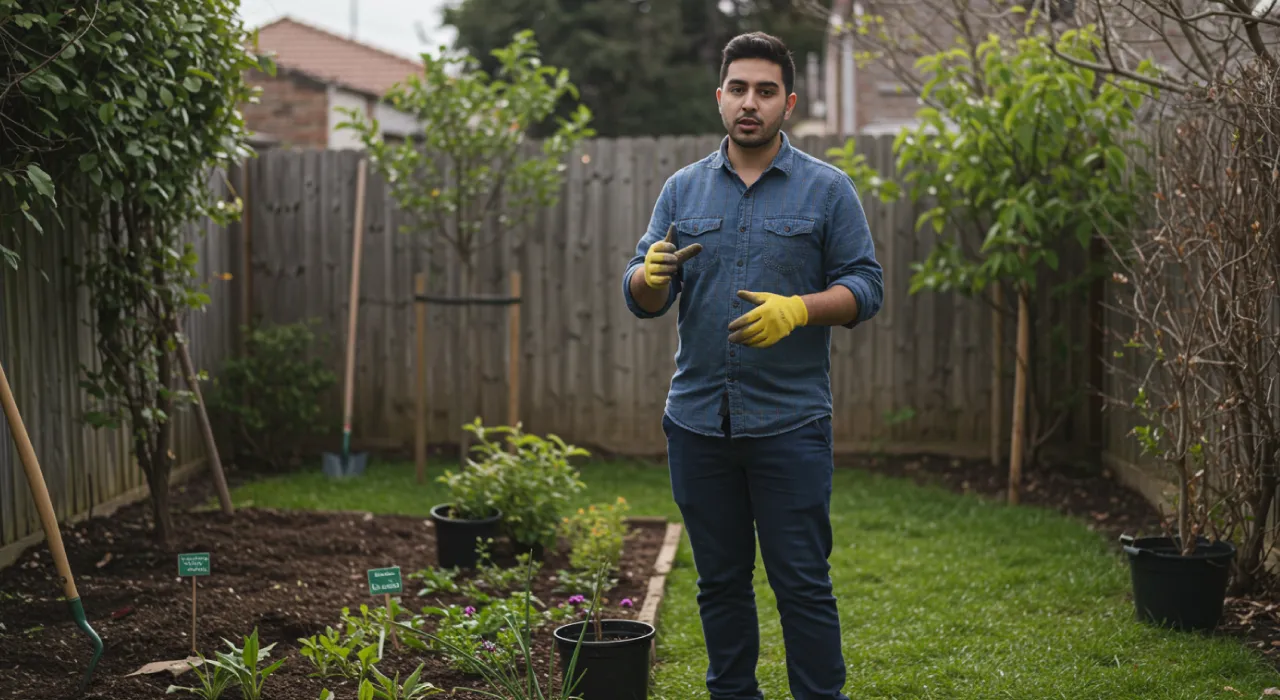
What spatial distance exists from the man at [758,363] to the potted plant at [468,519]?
1.88 meters

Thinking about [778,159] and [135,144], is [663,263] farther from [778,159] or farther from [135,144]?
[135,144]

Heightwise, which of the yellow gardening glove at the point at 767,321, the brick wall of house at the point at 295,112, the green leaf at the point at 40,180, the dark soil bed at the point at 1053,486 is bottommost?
the dark soil bed at the point at 1053,486

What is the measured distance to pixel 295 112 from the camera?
15.3m

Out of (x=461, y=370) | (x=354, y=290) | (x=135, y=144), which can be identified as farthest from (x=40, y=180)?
(x=461, y=370)

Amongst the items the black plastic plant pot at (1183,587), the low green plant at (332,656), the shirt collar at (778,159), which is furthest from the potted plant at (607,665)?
the black plastic plant pot at (1183,587)

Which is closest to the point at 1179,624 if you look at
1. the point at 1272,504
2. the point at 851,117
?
the point at 1272,504

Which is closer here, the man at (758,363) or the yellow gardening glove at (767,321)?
the yellow gardening glove at (767,321)

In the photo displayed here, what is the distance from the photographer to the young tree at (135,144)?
3.81m

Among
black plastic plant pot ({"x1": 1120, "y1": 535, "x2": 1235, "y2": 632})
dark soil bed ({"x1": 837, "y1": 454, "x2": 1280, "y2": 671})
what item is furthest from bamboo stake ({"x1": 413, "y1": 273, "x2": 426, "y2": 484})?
black plastic plant pot ({"x1": 1120, "y1": 535, "x2": 1235, "y2": 632})

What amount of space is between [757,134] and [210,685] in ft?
6.70

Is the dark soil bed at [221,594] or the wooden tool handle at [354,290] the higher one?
the wooden tool handle at [354,290]

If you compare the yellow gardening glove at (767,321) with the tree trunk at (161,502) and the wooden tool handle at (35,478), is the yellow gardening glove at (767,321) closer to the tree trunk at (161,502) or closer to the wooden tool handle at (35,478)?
the wooden tool handle at (35,478)

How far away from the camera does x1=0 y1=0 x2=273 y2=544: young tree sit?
12.5 feet

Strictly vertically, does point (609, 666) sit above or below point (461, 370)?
below
